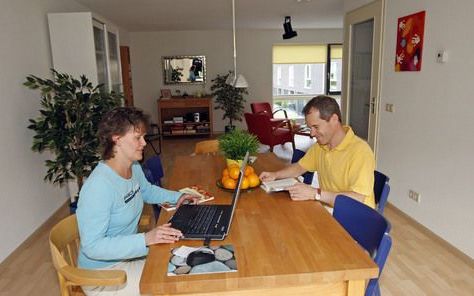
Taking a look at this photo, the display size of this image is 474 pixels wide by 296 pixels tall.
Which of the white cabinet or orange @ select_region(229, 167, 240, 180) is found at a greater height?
the white cabinet

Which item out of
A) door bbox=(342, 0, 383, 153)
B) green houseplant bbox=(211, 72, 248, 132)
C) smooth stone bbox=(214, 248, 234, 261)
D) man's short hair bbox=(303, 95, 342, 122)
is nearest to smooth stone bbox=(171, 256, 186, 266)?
smooth stone bbox=(214, 248, 234, 261)

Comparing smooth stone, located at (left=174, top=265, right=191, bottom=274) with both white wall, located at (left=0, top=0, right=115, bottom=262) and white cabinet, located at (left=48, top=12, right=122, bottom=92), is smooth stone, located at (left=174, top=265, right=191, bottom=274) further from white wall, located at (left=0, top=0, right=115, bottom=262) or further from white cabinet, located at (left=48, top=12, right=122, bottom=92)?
white cabinet, located at (left=48, top=12, right=122, bottom=92)

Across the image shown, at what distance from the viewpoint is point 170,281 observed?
44.3 inches

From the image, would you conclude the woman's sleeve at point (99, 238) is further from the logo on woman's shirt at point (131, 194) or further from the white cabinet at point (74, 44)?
the white cabinet at point (74, 44)

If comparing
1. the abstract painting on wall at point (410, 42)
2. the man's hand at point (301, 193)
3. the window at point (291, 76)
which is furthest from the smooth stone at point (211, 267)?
the window at point (291, 76)

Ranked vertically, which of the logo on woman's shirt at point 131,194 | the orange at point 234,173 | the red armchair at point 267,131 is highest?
the orange at point 234,173

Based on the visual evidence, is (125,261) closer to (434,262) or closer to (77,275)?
(77,275)

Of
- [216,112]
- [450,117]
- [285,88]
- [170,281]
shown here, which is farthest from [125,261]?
[285,88]

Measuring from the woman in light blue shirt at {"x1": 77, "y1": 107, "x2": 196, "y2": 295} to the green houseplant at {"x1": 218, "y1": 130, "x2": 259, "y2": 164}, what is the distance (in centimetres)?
41

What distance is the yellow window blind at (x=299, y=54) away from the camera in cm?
881

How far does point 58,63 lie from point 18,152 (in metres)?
A: 1.18

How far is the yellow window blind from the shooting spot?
8.81 meters

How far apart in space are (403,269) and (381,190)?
102 centimetres

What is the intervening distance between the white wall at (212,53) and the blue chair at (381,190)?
678cm
